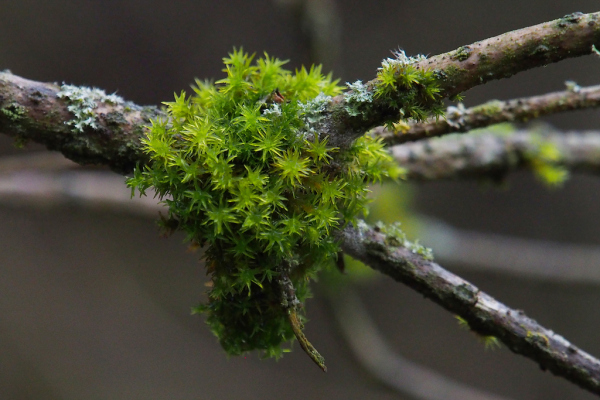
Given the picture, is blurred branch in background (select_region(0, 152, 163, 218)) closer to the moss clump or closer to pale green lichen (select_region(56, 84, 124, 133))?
pale green lichen (select_region(56, 84, 124, 133))

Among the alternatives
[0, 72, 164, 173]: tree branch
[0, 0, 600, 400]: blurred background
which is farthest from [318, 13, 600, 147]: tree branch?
[0, 0, 600, 400]: blurred background

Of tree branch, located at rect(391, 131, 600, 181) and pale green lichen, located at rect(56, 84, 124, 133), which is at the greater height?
tree branch, located at rect(391, 131, 600, 181)

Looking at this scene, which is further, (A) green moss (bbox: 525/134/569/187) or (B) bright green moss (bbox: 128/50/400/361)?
(A) green moss (bbox: 525/134/569/187)

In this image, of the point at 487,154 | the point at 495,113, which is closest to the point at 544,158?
the point at 487,154

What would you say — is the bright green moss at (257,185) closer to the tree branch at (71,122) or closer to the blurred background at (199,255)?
the tree branch at (71,122)

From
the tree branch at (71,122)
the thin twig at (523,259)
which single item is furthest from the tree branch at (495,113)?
the thin twig at (523,259)
